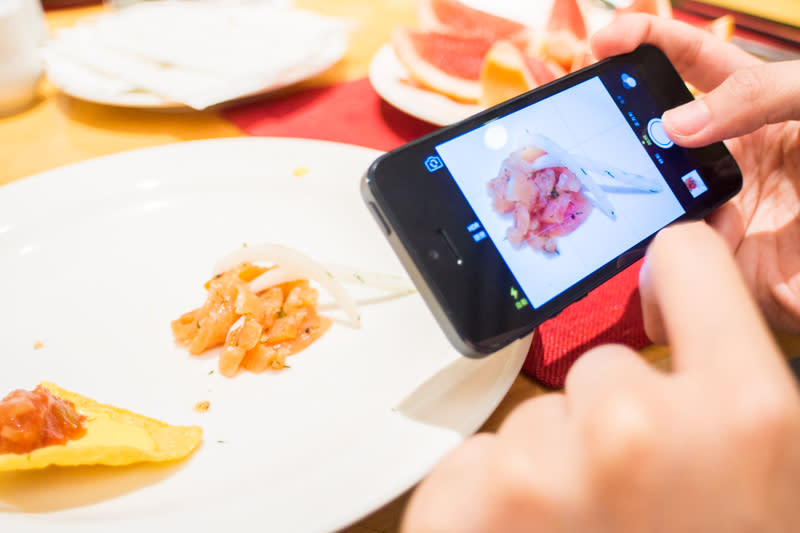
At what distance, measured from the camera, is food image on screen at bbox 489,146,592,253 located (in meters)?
0.63

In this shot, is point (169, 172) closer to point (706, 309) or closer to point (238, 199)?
point (238, 199)

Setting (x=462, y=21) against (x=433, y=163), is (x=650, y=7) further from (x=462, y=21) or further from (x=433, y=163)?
(x=433, y=163)

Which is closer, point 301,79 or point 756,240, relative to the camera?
point 756,240

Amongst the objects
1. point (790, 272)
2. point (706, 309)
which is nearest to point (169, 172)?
point (706, 309)

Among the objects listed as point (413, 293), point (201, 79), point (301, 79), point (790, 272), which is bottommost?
point (790, 272)

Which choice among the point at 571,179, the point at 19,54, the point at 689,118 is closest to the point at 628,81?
the point at 689,118

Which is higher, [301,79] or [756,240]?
[301,79]

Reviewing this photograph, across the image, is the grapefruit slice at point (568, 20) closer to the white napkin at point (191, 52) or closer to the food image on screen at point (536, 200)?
the white napkin at point (191, 52)

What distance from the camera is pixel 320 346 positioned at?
72cm

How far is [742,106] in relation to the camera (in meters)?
0.73

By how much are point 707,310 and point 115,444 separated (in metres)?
0.53

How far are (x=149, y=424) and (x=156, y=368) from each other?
0.38 feet

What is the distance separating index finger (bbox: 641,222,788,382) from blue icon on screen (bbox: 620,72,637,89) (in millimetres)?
420

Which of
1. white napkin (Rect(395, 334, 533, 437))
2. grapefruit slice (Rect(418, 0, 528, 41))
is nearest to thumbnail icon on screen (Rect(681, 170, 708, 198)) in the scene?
white napkin (Rect(395, 334, 533, 437))
